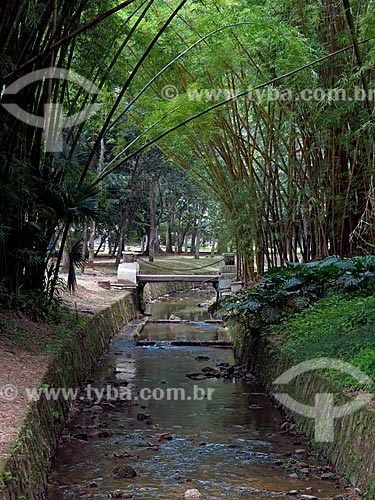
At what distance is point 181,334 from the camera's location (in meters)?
11.4

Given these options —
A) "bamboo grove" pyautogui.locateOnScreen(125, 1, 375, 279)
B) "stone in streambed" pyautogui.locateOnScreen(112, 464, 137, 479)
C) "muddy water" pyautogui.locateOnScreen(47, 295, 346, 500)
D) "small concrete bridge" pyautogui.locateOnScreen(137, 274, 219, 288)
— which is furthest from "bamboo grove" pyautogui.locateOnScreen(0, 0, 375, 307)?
"small concrete bridge" pyautogui.locateOnScreen(137, 274, 219, 288)

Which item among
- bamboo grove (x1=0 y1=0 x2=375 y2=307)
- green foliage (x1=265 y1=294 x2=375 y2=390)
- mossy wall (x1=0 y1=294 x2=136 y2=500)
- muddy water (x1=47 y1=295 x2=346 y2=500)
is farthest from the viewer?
bamboo grove (x1=0 y1=0 x2=375 y2=307)

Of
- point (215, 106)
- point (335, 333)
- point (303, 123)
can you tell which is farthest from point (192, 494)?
point (303, 123)

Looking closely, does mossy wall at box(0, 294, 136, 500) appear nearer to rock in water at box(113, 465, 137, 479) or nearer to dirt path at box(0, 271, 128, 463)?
dirt path at box(0, 271, 128, 463)

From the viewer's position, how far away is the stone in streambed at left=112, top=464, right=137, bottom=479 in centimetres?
422

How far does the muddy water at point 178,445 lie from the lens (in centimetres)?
408

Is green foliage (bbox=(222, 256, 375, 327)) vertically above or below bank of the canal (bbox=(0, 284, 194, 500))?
above

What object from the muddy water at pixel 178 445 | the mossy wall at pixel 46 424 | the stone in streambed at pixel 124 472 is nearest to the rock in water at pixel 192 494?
the muddy water at pixel 178 445

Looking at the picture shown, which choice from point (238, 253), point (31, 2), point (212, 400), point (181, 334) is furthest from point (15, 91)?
point (238, 253)

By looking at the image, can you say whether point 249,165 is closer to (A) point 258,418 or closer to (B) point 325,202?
(B) point 325,202

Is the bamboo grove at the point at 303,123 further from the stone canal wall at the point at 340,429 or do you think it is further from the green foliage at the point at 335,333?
the stone canal wall at the point at 340,429

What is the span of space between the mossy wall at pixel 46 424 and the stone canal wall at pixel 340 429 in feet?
6.12

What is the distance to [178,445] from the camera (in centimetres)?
498

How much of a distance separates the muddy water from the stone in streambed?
4 cm
